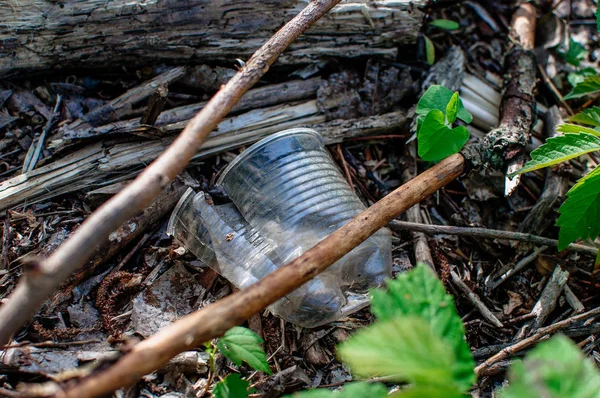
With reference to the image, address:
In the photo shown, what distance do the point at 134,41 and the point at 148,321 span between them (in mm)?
1475

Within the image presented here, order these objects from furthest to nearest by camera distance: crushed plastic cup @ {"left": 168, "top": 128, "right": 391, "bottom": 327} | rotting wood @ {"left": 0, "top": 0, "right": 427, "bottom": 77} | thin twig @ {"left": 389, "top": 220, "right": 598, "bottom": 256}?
rotting wood @ {"left": 0, "top": 0, "right": 427, "bottom": 77} → thin twig @ {"left": 389, "top": 220, "right": 598, "bottom": 256} → crushed plastic cup @ {"left": 168, "top": 128, "right": 391, "bottom": 327}

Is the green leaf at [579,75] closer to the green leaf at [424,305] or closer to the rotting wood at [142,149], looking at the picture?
the rotting wood at [142,149]

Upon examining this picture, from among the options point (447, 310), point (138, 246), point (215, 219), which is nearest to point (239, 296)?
point (447, 310)

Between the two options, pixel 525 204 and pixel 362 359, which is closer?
pixel 362 359

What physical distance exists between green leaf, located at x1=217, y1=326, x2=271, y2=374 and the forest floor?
0.33 meters

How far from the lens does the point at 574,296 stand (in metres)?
2.59

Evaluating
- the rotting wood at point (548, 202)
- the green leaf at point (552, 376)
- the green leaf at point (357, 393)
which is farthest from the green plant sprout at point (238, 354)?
the rotting wood at point (548, 202)

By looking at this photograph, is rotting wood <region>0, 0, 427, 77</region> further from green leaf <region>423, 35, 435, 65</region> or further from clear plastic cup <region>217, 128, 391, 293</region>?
clear plastic cup <region>217, 128, 391, 293</region>

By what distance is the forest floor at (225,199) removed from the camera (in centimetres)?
226

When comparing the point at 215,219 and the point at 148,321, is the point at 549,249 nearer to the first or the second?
the point at 215,219

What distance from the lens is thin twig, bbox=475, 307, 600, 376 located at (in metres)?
2.23

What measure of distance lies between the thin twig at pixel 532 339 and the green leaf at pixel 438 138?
2.90ft

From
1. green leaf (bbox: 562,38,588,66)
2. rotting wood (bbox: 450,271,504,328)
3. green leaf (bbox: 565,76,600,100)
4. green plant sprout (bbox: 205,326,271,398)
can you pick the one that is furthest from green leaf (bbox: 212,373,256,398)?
green leaf (bbox: 562,38,588,66)

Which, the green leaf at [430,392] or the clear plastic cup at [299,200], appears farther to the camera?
the clear plastic cup at [299,200]
